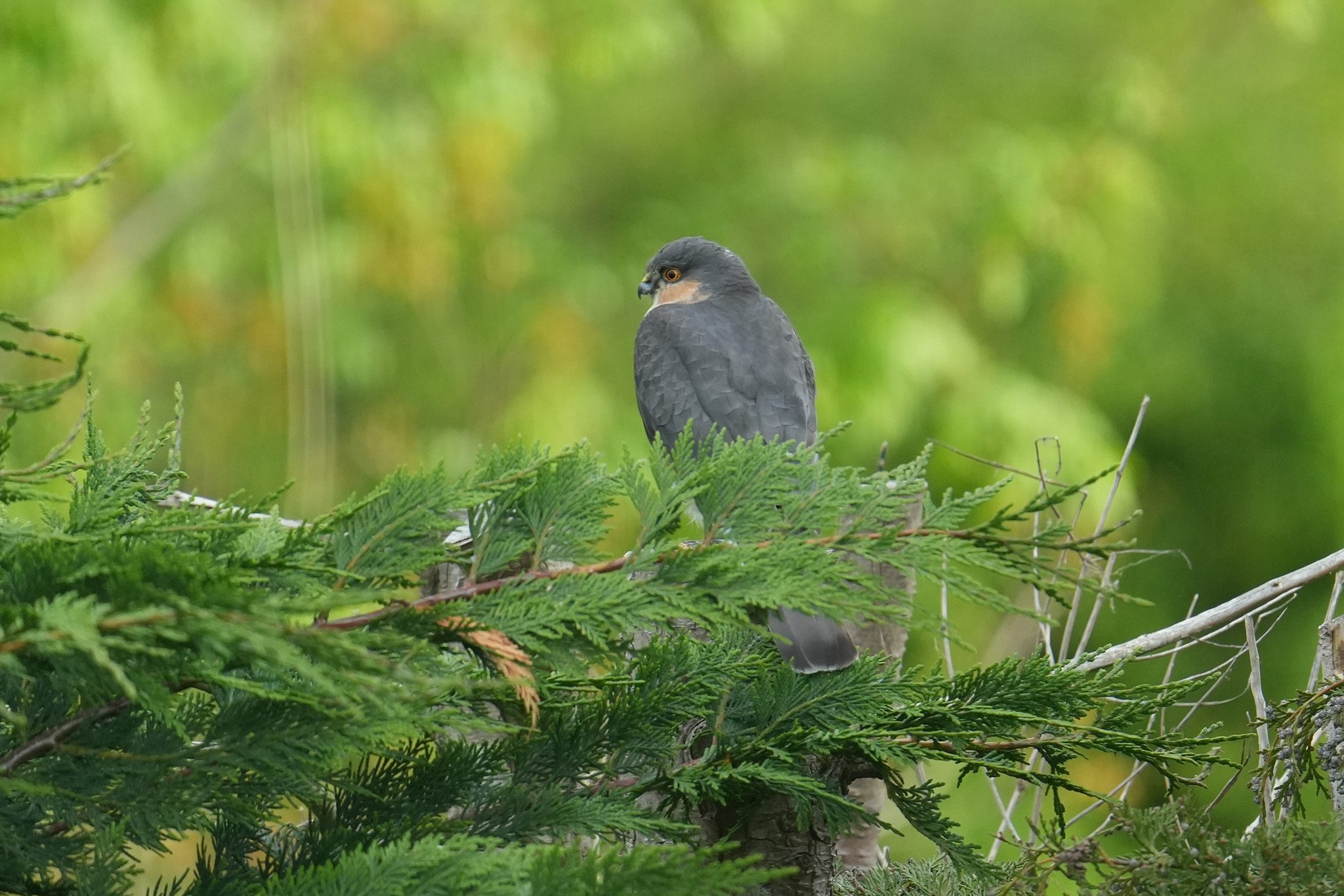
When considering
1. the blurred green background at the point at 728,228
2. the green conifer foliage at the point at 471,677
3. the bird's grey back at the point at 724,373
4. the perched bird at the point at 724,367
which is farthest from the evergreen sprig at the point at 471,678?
the blurred green background at the point at 728,228

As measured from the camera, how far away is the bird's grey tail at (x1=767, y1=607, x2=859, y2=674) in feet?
6.53

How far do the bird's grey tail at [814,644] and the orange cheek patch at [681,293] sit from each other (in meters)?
2.65

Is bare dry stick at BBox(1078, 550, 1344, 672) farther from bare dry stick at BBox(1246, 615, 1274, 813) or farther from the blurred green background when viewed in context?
the blurred green background

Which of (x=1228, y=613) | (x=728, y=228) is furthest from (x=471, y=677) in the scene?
(x=728, y=228)

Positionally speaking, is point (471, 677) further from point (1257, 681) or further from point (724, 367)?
point (724, 367)

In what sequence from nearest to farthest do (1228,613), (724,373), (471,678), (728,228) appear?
(471,678) < (1228,613) < (724,373) < (728,228)

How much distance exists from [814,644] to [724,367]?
2.03 meters

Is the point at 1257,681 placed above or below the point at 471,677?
below

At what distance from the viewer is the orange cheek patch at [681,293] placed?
473 centimetres

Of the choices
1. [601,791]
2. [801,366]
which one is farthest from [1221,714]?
[601,791]

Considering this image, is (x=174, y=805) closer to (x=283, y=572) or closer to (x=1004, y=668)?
(x=283, y=572)

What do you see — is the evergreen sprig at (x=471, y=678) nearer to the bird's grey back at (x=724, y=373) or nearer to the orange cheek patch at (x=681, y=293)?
the bird's grey back at (x=724, y=373)

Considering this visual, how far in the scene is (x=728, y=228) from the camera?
9.64 metres

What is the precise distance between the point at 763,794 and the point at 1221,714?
774 cm
